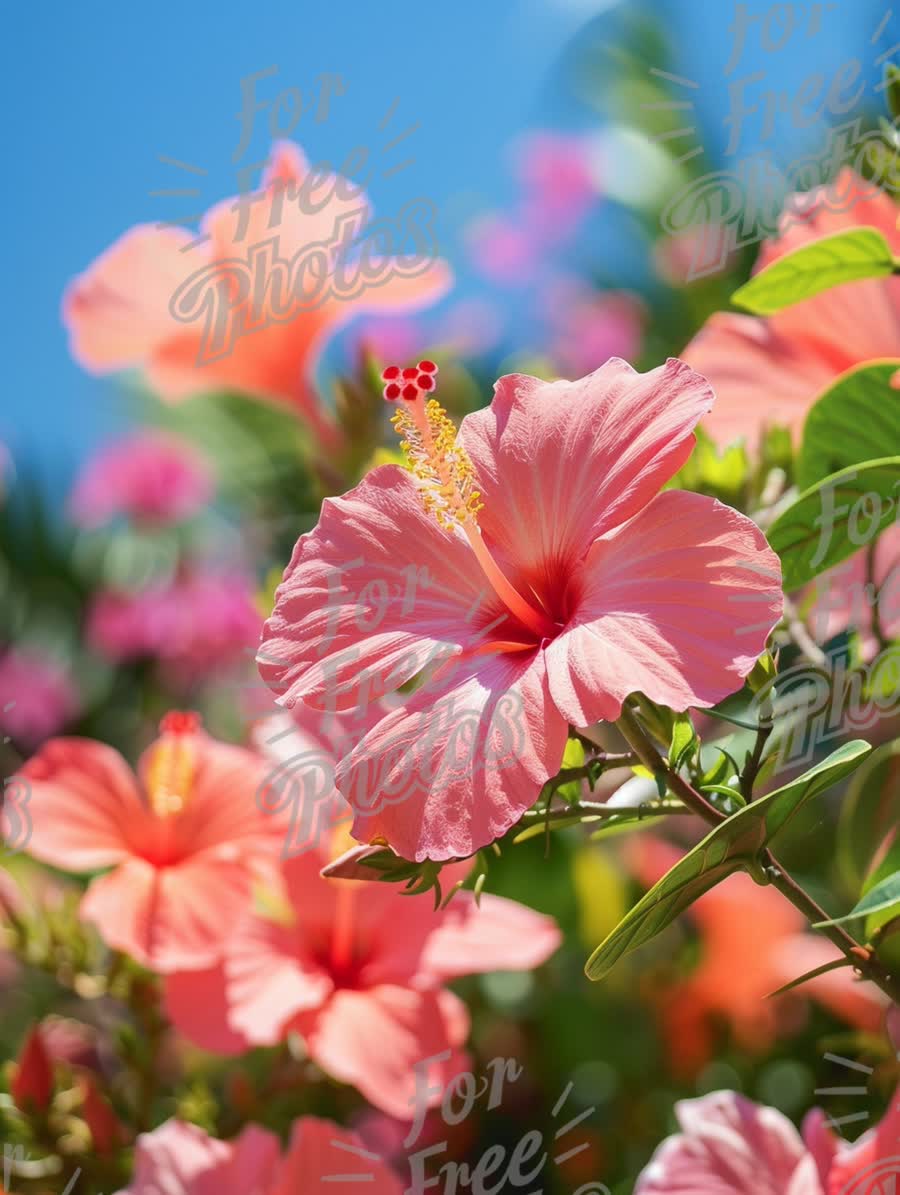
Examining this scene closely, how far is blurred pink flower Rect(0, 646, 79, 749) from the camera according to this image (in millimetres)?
1556

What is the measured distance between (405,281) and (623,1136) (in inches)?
29.8

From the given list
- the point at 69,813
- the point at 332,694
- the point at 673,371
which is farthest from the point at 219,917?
the point at 673,371

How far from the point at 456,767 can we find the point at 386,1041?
1.18 ft

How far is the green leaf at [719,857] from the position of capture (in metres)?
0.46

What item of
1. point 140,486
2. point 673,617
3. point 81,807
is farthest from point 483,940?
point 140,486

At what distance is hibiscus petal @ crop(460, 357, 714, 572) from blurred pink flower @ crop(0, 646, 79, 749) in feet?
3.45

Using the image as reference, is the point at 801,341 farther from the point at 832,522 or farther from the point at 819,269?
the point at 832,522

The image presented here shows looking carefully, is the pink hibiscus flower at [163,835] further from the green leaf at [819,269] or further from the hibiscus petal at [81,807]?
the green leaf at [819,269]

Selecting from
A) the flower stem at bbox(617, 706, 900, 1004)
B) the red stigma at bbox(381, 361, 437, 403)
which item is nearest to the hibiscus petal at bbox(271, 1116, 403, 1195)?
the flower stem at bbox(617, 706, 900, 1004)

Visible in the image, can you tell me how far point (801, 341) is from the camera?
769 millimetres

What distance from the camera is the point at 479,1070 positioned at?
110 centimetres

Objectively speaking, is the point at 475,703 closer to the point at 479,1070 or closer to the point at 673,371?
the point at 673,371

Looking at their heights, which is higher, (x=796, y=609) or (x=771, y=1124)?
(x=796, y=609)

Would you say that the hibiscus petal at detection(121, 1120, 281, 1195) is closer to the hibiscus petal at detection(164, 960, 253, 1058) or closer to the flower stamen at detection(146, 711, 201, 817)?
the hibiscus petal at detection(164, 960, 253, 1058)
